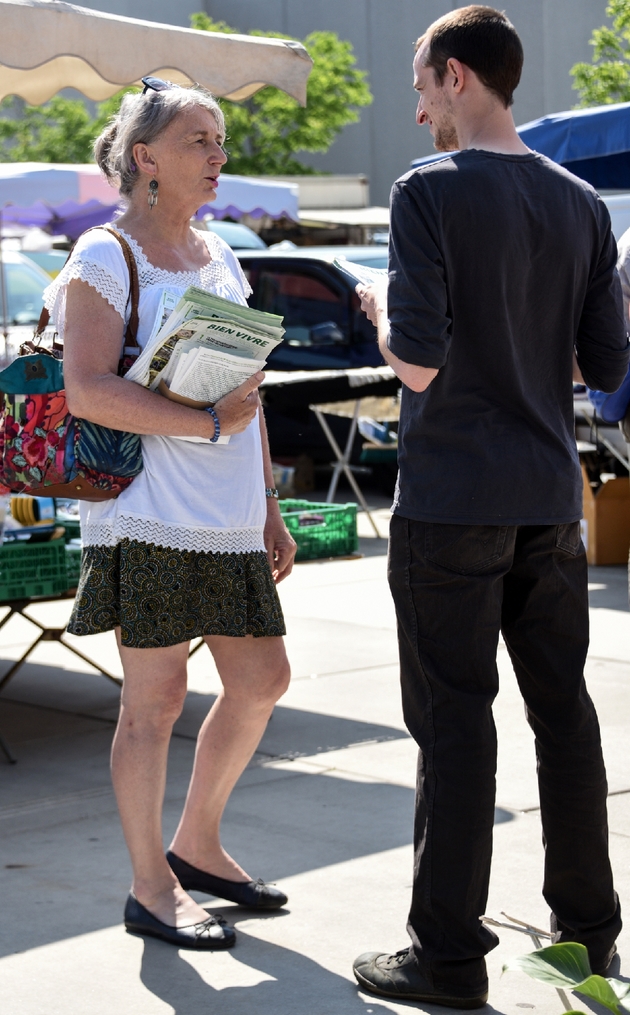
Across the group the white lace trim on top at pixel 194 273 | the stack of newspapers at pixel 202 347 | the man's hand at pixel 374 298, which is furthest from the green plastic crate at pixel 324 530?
the man's hand at pixel 374 298

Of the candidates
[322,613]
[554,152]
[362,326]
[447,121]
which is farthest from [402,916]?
[362,326]

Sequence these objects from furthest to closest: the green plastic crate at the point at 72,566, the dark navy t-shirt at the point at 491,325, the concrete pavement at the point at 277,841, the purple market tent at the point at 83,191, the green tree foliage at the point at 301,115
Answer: the green tree foliage at the point at 301,115 → the purple market tent at the point at 83,191 → the green plastic crate at the point at 72,566 → the concrete pavement at the point at 277,841 → the dark navy t-shirt at the point at 491,325

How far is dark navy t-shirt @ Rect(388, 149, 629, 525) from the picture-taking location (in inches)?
103

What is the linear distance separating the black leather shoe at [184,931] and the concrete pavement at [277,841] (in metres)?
0.03

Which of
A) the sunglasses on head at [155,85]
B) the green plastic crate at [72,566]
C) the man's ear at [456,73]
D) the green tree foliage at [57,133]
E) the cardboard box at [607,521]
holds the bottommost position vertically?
the cardboard box at [607,521]

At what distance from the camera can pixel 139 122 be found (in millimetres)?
3186

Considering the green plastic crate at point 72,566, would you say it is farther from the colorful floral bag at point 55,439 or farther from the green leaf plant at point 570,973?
the green leaf plant at point 570,973

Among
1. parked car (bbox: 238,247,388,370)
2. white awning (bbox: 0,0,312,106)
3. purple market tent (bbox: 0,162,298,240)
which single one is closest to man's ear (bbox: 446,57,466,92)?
white awning (bbox: 0,0,312,106)

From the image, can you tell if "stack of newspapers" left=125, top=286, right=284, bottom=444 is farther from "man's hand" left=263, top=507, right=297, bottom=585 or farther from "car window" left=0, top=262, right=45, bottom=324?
"car window" left=0, top=262, right=45, bottom=324

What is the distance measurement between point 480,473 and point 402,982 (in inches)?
42.3

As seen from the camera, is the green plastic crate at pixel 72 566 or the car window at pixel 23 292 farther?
the car window at pixel 23 292

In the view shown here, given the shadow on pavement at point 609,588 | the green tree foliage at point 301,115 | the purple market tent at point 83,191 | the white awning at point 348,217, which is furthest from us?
the green tree foliage at point 301,115

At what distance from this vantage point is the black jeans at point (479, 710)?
2758 millimetres

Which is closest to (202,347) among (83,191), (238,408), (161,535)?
(238,408)
